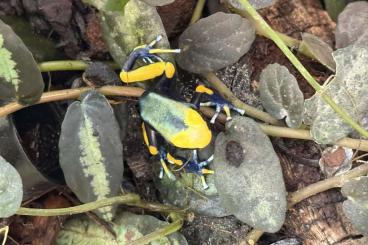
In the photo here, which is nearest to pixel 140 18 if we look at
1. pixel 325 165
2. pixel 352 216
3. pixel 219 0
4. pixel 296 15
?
pixel 219 0

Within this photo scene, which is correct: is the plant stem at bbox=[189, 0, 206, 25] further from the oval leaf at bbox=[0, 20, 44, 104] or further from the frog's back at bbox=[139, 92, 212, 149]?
the oval leaf at bbox=[0, 20, 44, 104]

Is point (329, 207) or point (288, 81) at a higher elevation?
point (288, 81)

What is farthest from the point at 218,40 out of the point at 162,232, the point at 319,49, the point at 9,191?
the point at 9,191

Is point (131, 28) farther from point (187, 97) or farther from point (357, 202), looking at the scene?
point (357, 202)

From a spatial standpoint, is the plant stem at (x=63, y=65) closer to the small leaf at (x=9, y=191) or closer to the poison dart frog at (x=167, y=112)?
the poison dart frog at (x=167, y=112)

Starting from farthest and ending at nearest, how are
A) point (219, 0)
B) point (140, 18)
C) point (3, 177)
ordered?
point (219, 0) < point (140, 18) < point (3, 177)

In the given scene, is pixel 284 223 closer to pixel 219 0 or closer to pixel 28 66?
pixel 219 0

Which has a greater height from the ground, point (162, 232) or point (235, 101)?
point (235, 101)

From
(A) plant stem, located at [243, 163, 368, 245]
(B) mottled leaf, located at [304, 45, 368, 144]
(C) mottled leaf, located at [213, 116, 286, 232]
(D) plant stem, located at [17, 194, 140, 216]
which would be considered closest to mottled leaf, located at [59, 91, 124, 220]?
(D) plant stem, located at [17, 194, 140, 216]
